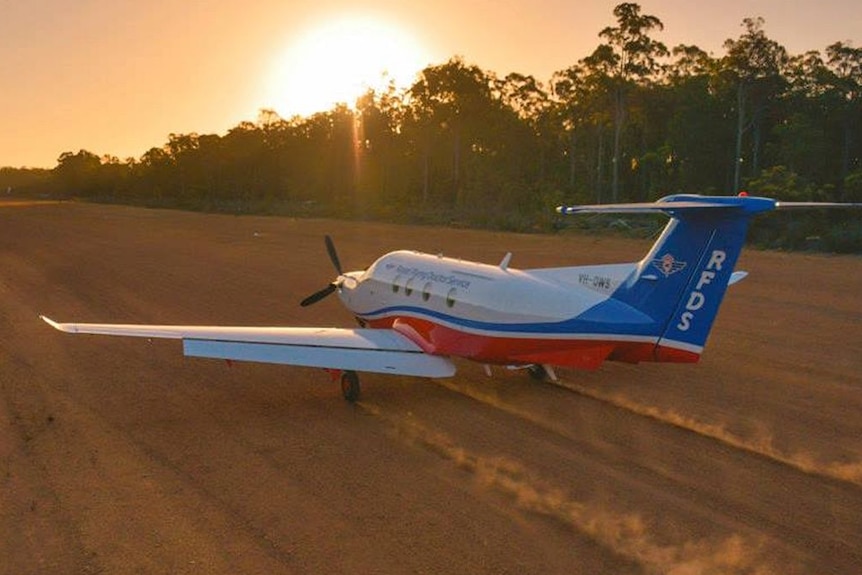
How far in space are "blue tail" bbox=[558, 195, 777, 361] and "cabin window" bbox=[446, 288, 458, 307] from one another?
11.1 feet

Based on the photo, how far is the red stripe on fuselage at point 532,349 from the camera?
39.3 ft

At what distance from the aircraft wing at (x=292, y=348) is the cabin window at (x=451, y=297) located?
41.2 inches

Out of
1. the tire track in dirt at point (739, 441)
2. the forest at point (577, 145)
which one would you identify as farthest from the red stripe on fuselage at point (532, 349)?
the forest at point (577, 145)

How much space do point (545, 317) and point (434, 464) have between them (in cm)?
340

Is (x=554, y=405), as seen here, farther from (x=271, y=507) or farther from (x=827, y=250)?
(x=827, y=250)

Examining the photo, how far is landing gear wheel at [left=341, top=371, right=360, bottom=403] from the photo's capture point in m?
13.5

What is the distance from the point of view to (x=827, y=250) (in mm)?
38438

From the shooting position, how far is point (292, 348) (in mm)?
13062

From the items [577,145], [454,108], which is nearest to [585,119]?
[577,145]

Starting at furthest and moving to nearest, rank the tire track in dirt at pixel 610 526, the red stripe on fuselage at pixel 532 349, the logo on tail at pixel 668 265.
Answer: the red stripe on fuselage at pixel 532 349, the logo on tail at pixel 668 265, the tire track in dirt at pixel 610 526

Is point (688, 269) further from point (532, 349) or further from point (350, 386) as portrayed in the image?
point (350, 386)

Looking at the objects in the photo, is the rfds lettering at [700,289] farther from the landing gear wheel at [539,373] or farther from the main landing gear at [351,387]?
the main landing gear at [351,387]

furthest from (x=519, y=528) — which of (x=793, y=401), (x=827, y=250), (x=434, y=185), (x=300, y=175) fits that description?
(x=300, y=175)

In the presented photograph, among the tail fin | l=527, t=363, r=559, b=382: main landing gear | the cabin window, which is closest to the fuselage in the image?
the cabin window
